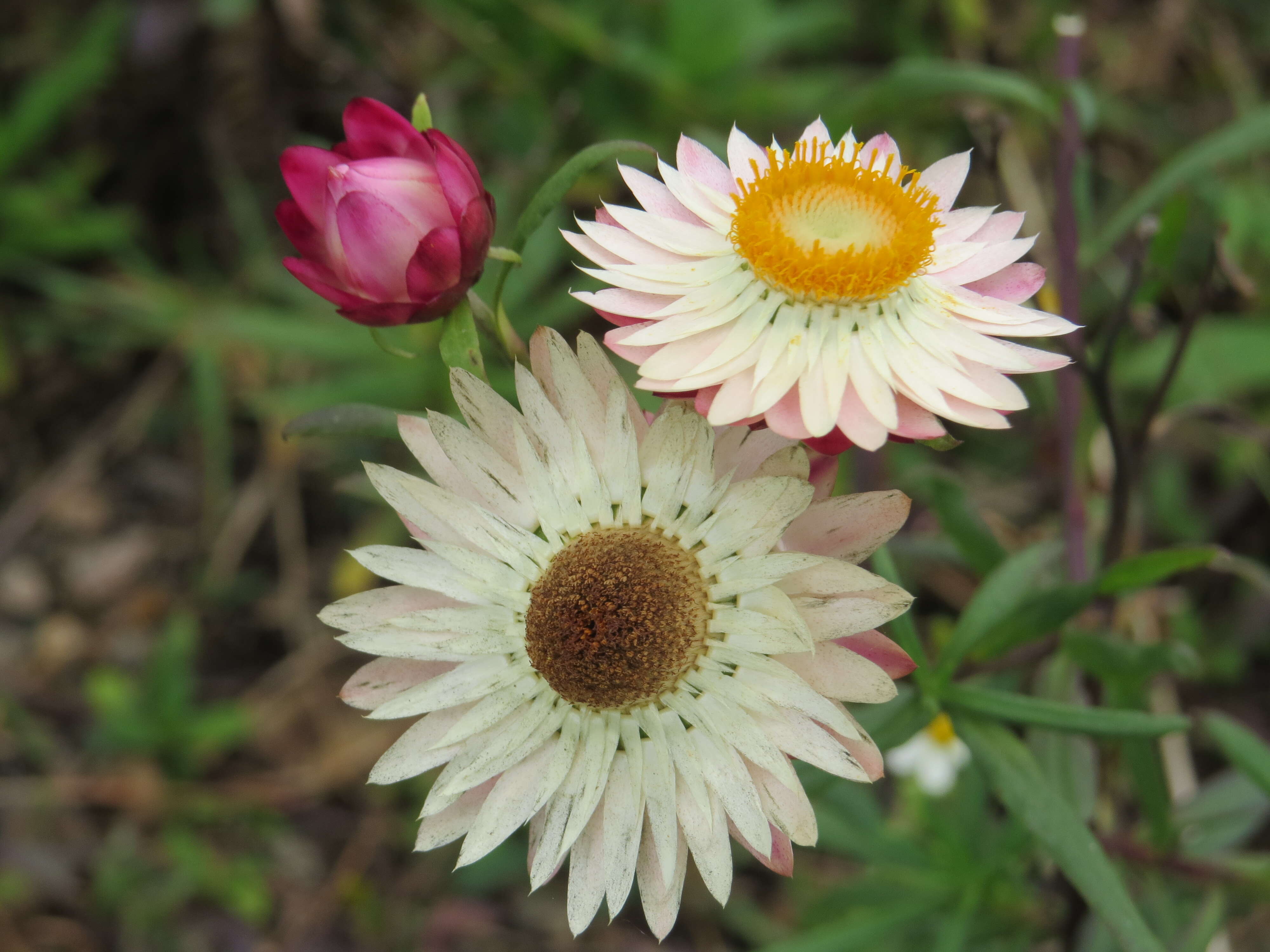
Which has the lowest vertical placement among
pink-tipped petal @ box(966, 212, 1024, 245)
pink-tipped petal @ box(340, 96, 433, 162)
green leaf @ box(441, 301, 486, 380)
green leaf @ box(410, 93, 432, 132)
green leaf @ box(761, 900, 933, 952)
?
green leaf @ box(761, 900, 933, 952)

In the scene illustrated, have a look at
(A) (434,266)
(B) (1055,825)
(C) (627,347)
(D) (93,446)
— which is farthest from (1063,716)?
→ (D) (93,446)

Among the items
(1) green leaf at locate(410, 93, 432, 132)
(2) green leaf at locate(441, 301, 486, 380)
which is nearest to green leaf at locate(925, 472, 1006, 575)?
(2) green leaf at locate(441, 301, 486, 380)

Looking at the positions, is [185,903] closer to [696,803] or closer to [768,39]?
[696,803]

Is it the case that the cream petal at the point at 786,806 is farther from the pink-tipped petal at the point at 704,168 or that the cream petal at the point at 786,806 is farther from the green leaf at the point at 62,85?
the green leaf at the point at 62,85

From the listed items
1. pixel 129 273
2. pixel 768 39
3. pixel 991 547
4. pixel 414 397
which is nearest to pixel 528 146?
pixel 768 39

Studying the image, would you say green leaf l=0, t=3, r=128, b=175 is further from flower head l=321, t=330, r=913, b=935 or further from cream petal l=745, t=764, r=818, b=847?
cream petal l=745, t=764, r=818, b=847

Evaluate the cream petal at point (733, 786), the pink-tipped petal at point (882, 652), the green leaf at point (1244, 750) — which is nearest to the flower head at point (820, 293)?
the pink-tipped petal at point (882, 652)

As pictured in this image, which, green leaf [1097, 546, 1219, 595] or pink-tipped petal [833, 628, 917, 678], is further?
green leaf [1097, 546, 1219, 595]
